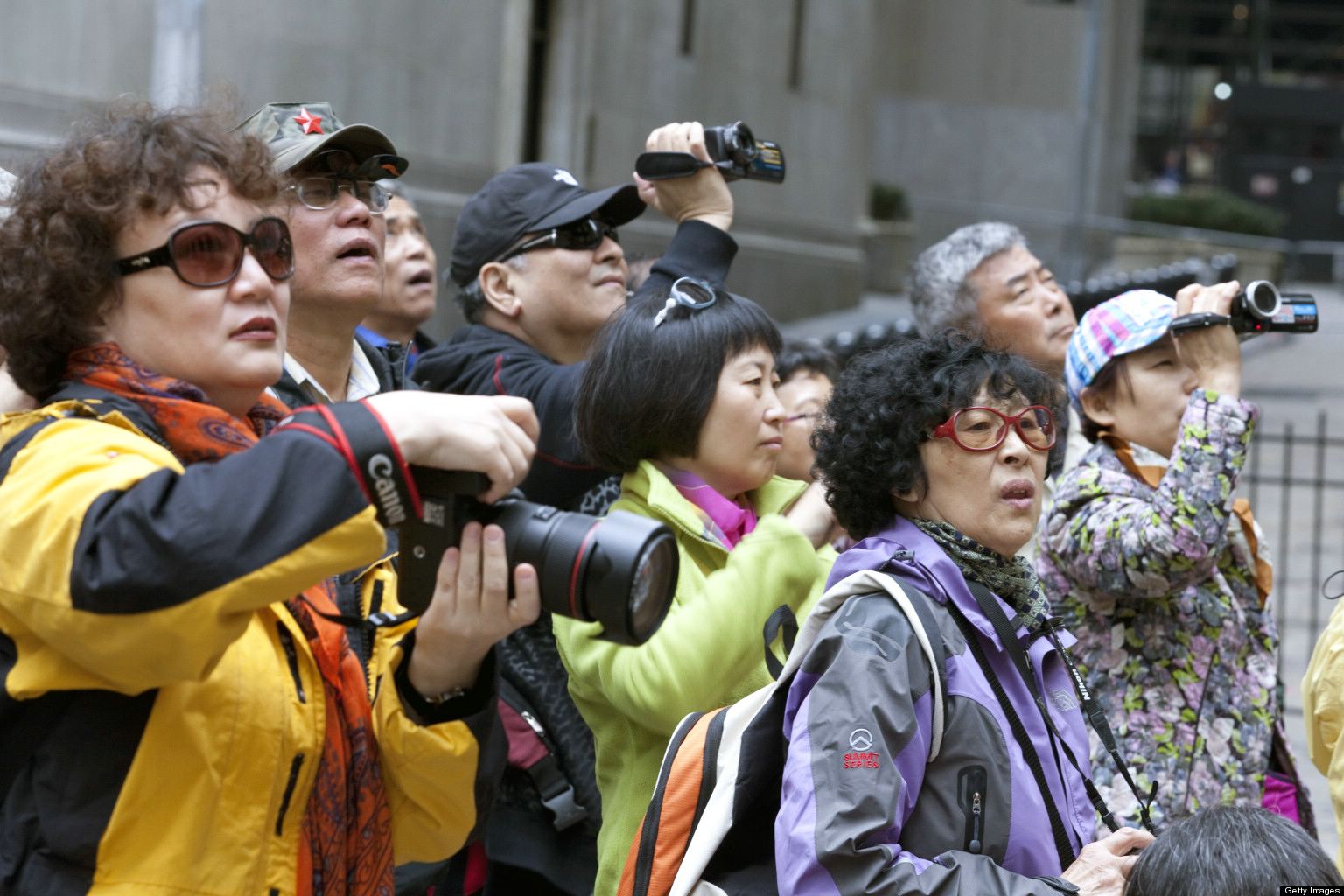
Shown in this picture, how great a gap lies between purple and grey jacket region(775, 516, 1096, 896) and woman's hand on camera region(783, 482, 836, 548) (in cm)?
80

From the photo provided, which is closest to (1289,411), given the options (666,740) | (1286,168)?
(666,740)

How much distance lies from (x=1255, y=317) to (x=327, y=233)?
2.29 metres

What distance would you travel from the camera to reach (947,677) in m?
2.76

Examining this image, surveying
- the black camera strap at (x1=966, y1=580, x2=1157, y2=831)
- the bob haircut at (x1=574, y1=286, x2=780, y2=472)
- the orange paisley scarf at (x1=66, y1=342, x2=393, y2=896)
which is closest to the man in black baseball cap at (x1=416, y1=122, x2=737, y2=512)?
the bob haircut at (x1=574, y1=286, x2=780, y2=472)

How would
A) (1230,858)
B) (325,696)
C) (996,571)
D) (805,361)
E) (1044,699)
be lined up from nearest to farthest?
(325,696), (1230,858), (1044,699), (996,571), (805,361)

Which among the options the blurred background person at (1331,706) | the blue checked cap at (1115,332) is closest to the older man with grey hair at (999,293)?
the blue checked cap at (1115,332)

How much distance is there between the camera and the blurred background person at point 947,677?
8.42ft

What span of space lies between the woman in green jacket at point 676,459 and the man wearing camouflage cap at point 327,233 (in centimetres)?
54

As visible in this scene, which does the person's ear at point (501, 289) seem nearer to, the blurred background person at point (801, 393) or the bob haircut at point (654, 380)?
the blurred background person at point (801, 393)

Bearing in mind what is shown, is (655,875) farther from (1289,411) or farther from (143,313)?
(1289,411)

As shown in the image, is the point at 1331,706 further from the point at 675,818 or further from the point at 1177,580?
the point at 675,818

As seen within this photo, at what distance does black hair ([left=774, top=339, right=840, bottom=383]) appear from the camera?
5.09m

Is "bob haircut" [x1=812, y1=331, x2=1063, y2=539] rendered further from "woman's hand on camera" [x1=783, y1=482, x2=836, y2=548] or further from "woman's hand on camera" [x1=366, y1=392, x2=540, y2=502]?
"woman's hand on camera" [x1=366, y1=392, x2=540, y2=502]

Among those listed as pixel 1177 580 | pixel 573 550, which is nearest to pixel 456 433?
pixel 573 550
